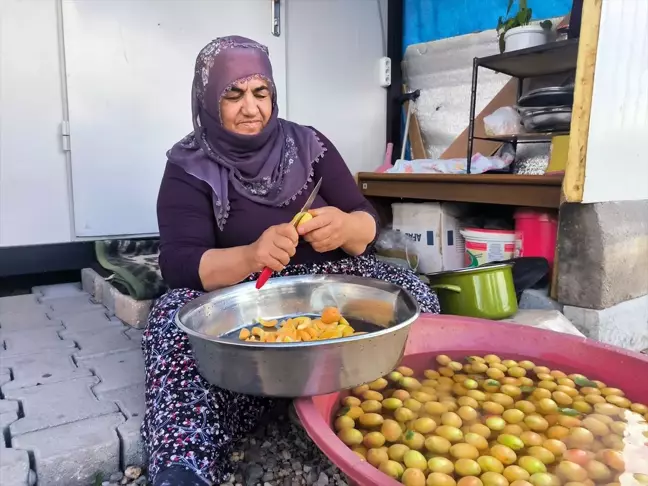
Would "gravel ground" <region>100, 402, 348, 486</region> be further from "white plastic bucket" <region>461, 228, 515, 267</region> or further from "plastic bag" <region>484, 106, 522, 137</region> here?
"plastic bag" <region>484, 106, 522, 137</region>

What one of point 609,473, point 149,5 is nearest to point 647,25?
point 609,473

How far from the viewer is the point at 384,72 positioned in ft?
10.9

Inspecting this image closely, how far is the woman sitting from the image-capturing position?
1.07 m

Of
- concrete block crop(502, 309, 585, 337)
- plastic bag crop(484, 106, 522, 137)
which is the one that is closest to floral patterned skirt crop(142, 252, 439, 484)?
concrete block crop(502, 309, 585, 337)

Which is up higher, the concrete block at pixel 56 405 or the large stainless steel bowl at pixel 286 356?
the large stainless steel bowl at pixel 286 356

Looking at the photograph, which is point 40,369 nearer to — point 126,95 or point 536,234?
point 126,95

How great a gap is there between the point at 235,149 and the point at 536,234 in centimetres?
124

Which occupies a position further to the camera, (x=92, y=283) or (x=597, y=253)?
(x=92, y=283)

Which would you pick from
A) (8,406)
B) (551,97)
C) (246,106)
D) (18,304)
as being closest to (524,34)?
(551,97)

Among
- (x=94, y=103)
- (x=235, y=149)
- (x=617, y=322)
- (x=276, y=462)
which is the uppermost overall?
(x=94, y=103)

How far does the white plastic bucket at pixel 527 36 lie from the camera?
2205mm

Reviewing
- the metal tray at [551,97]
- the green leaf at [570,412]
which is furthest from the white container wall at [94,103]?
the green leaf at [570,412]

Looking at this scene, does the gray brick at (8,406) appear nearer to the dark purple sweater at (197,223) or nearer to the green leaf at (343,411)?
the dark purple sweater at (197,223)

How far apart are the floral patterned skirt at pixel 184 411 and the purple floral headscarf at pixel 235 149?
1.20ft
